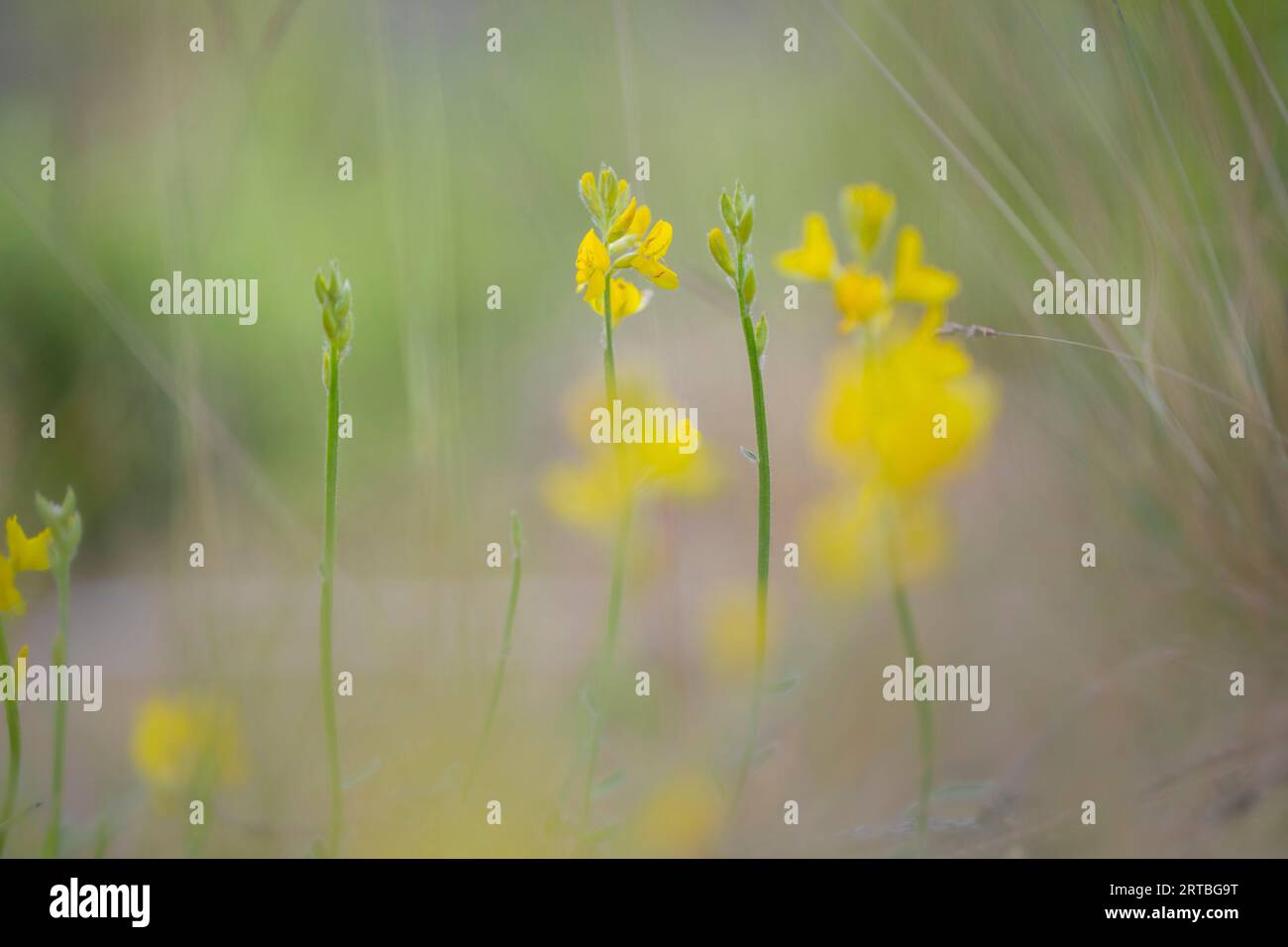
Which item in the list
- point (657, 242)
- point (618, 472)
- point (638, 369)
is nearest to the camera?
point (657, 242)

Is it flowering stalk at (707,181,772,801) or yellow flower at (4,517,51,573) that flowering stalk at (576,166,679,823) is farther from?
yellow flower at (4,517,51,573)

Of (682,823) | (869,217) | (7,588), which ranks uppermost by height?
(869,217)

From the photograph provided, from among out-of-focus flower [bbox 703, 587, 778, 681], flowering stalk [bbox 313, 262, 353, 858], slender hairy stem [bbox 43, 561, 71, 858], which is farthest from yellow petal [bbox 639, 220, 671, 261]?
slender hairy stem [bbox 43, 561, 71, 858]

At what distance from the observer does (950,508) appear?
95cm

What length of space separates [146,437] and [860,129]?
2.94ft

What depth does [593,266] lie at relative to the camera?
2.31 ft

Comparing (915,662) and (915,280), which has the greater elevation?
(915,280)

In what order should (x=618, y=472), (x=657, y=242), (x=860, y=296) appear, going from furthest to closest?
(x=618, y=472)
(x=657, y=242)
(x=860, y=296)

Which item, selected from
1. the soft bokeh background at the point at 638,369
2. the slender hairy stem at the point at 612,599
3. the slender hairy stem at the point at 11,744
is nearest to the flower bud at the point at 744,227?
the slender hairy stem at the point at 612,599

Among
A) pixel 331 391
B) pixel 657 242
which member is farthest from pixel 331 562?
pixel 657 242

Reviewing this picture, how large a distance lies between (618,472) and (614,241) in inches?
8.3

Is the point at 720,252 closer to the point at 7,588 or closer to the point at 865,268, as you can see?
the point at 865,268
